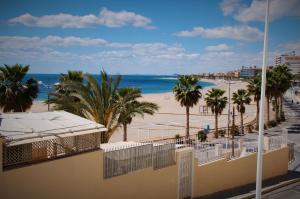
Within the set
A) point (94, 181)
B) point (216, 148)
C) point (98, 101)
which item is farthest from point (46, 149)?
point (216, 148)

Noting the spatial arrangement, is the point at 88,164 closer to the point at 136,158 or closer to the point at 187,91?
the point at 136,158

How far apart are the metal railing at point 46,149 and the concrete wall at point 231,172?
6.16 meters

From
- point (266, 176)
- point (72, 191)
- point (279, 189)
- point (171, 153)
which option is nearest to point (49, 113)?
point (72, 191)

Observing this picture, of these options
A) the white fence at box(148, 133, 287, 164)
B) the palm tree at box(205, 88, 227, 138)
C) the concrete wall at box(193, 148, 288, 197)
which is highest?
the palm tree at box(205, 88, 227, 138)

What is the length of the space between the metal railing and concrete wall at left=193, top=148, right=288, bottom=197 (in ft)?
20.2

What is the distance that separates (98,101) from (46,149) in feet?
25.7

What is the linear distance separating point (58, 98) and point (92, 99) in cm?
171

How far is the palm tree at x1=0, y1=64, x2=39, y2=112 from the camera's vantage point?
82.5 feet

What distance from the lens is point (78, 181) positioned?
10.2 meters

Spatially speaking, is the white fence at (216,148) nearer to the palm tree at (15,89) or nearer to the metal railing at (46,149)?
the metal railing at (46,149)

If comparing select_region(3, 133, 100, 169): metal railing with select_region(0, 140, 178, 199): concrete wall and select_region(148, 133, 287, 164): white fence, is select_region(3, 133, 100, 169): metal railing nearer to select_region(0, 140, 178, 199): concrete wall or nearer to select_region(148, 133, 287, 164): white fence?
select_region(0, 140, 178, 199): concrete wall

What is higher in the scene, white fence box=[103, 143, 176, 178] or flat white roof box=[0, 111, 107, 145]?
flat white roof box=[0, 111, 107, 145]

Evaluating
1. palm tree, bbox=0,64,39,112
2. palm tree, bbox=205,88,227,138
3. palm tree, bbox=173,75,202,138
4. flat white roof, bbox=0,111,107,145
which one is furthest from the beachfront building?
palm tree, bbox=205,88,227,138

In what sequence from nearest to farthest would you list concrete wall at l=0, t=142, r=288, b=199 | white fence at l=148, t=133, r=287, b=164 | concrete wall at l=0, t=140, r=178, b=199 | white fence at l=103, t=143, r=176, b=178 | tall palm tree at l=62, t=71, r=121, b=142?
concrete wall at l=0, t=140, r=178, b=199, concrete wall at l=0, t=142, r=288, b=199, white fence at l=103, t=143, r=176, b=178, white fence at l=148, t=133, r=287, b=164, tall palm tree at l=62, t=71, r=121, b=142
